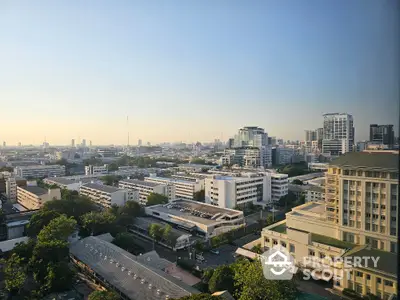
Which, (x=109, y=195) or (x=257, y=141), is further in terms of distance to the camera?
(x=257, y=141)

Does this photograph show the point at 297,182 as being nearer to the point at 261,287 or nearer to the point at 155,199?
the point at 155,199

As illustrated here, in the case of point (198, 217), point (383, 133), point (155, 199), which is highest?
point (383, 133)

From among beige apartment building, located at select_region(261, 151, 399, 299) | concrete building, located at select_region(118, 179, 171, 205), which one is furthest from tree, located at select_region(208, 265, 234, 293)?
concrete building, located at select_region(118, 179, 171, 205)

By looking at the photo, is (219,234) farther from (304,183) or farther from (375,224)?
(304,183)

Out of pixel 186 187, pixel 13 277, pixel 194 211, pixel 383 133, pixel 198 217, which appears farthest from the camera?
pixel 186 187

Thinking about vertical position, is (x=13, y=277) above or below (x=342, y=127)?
below

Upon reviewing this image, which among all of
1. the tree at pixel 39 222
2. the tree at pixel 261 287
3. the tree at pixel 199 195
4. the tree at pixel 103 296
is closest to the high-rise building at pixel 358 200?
the tree at pixel 261 287

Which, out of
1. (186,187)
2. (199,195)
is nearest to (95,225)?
(199,195)
